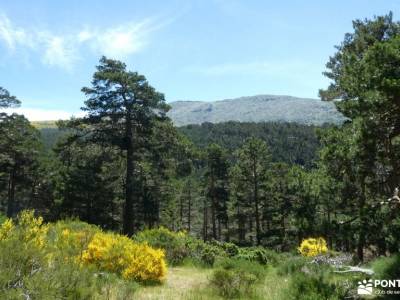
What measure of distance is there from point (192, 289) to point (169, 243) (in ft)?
19.5

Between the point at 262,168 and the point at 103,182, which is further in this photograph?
the point at 262,168

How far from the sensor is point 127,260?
34.1ft

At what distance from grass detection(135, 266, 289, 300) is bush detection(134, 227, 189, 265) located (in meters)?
2.38

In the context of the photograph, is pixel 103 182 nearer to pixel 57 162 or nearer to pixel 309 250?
pixel 57 162

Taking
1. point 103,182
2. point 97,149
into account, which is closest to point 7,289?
point 97,149

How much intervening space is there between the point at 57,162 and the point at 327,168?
36.9m

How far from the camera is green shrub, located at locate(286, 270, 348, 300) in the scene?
7.17 m

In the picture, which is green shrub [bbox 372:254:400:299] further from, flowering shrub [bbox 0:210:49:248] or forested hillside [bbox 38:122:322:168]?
forested hillside [bbox 38:122:322:168]

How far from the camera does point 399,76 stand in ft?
28.6

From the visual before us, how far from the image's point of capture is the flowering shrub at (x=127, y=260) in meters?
10.3

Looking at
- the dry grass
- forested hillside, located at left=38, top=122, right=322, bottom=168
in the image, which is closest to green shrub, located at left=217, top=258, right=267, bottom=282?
the dry grass

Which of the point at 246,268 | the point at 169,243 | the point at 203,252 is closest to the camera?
the point at 246,268

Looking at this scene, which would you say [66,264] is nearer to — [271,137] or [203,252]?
[203,252]

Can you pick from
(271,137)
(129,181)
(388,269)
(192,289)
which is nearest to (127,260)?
(192,289)
